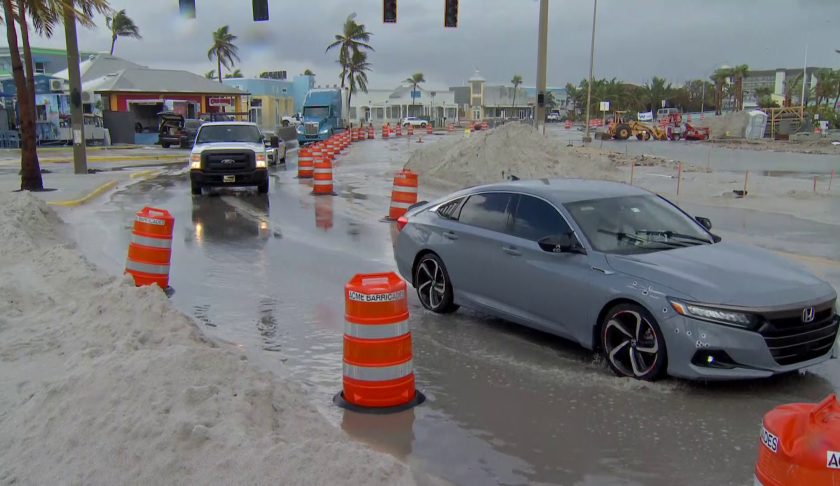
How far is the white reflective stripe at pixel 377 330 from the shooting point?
561 centimetres

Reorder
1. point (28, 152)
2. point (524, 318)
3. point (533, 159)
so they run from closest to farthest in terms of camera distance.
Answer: point (524, 318), point (28, 152), point (533, 159)

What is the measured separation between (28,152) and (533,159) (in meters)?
14.1

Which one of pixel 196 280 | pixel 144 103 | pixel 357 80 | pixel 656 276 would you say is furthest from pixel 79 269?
pixel 357 80

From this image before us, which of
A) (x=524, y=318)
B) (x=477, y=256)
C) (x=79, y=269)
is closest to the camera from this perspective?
(x=524, y=318)

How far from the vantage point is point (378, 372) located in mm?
5652

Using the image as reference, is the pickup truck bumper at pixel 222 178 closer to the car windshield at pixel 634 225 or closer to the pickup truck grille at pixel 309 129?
the car windshield at pixel 634 225

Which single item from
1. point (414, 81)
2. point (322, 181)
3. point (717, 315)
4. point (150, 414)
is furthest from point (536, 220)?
point (414, 81)

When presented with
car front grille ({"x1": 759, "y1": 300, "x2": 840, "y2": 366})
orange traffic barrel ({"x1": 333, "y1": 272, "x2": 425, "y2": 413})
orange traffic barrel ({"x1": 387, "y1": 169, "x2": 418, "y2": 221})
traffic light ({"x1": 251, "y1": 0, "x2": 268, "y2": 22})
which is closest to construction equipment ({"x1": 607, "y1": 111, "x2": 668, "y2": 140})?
traffic light ({"x1": 251, "y1": 0, "x2": 268, "y2": 22})

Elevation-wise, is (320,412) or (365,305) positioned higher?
(365,305)

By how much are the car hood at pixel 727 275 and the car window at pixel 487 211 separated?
5.04 feet

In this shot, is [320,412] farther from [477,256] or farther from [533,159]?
[533,159]

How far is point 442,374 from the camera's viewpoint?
652cm

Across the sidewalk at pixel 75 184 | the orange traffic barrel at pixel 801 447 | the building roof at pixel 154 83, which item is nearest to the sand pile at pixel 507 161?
the sidewalk at pixel 75 184

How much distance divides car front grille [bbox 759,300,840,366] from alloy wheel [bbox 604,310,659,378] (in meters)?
0.81
